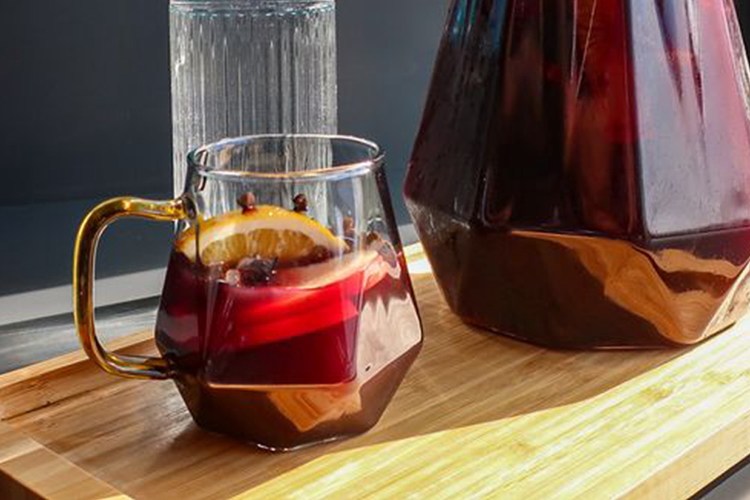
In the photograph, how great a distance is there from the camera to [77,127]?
96cm

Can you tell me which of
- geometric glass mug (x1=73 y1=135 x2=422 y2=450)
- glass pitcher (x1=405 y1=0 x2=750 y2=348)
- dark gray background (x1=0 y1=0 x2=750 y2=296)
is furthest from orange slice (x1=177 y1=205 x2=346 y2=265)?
dark gray background (x1=0 y1=0 x2=750 y2=296)

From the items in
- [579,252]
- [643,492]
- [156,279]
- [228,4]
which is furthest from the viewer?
[228,4]

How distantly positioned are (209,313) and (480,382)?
0.14 metres

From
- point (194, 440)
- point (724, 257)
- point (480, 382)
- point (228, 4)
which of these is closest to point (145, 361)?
point (194, 440)

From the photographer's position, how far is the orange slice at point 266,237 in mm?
462

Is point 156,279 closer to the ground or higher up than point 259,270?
closer to the ground

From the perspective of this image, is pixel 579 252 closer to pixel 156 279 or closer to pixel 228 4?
pixel 156 279

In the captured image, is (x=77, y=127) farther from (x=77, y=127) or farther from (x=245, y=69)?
(x=245, y=69)

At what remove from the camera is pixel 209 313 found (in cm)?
46

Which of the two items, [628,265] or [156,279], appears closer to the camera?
[628,265]

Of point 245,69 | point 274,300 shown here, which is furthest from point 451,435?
point 245,69

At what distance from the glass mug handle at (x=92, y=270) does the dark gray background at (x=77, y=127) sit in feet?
1.23

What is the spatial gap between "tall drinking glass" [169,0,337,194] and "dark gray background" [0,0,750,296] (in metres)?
0.04

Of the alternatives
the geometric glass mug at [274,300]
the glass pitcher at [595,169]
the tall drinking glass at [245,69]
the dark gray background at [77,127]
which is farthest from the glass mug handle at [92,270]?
the tall drinking glass at [245,69]
